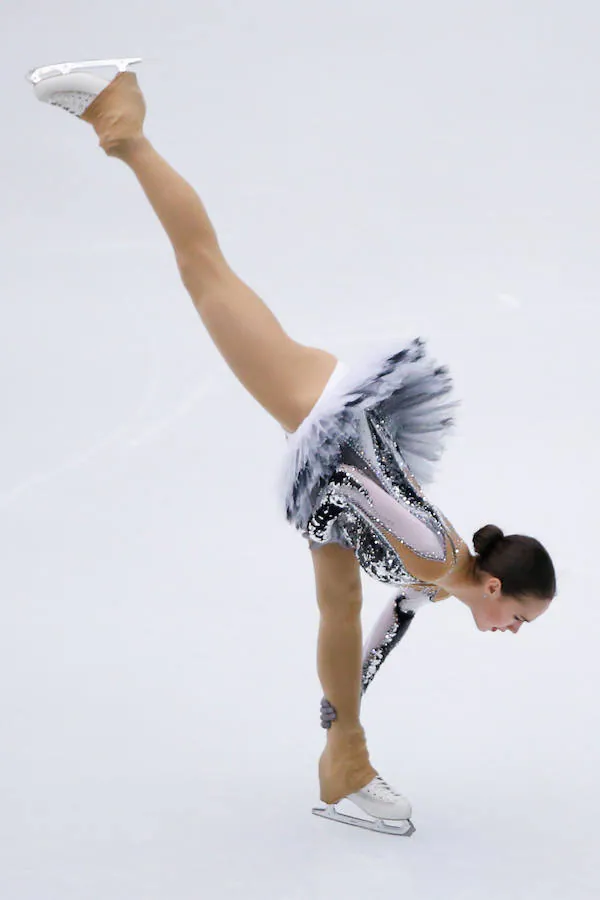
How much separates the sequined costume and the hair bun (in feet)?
0.19

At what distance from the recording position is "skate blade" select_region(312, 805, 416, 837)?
2.68 m

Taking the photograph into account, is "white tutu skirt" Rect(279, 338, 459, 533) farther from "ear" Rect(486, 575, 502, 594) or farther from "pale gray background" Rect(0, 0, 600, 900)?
"pale gray background" Rect(0, 0, 600, 900)

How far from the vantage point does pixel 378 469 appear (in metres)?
2.53

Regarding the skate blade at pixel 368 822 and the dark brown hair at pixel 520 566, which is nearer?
the dark brown hair at pixel 520 566

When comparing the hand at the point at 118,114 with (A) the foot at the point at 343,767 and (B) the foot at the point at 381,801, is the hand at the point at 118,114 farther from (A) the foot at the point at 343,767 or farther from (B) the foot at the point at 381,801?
(B) the foot at the point at 381,801

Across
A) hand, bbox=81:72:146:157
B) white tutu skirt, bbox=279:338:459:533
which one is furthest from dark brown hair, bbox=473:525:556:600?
hand, bbox=81:72:146:157

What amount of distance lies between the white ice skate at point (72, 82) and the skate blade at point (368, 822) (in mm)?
1502

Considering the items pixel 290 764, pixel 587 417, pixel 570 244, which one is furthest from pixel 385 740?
pixel 570 244

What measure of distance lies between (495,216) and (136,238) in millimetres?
1461

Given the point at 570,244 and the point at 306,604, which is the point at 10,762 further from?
the point at 570,244

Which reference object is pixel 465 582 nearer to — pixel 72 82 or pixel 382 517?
pixel 382 517

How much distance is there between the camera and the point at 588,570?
3984 mm

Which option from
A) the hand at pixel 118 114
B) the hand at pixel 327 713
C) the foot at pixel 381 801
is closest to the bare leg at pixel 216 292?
the hand at pixel 118 114

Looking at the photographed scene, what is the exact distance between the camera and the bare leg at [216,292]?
259 centimetres
